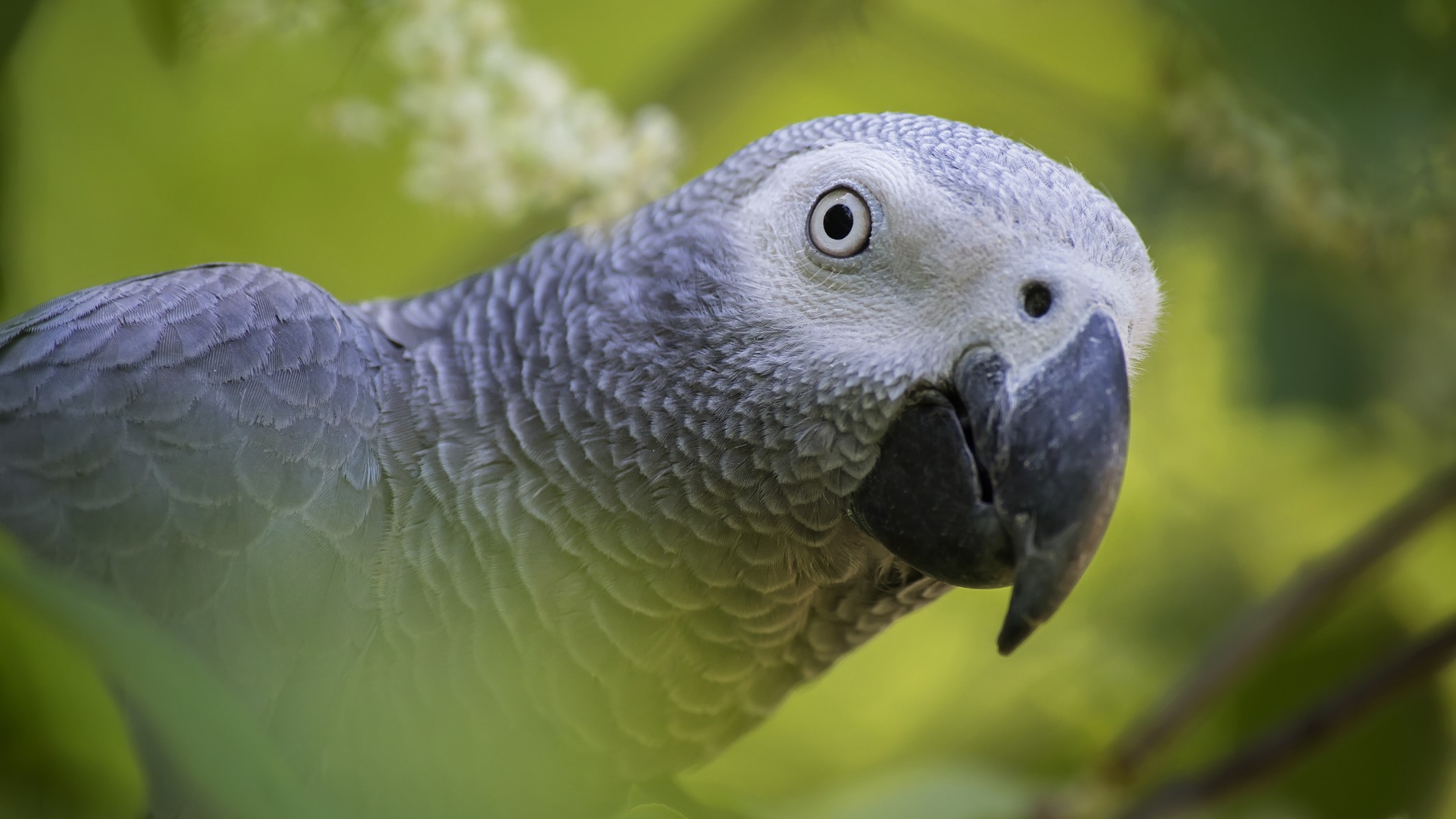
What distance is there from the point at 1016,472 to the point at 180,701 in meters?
0.60

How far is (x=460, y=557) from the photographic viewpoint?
93 cm

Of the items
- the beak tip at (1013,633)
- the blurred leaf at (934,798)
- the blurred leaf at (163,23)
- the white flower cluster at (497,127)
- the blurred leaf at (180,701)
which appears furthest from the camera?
the blurred leaf at (934,798)

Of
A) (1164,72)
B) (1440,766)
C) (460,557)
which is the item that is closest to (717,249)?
(460,557)

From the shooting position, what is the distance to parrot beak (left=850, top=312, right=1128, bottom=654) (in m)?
0.76

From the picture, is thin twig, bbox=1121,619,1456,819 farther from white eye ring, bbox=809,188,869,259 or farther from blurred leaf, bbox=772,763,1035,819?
white eye ring, bbox=809,188,869,259

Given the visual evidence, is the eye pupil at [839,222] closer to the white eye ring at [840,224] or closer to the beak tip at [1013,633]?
the white eye ring at [840,224]

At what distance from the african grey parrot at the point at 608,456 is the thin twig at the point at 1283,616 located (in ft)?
2.97

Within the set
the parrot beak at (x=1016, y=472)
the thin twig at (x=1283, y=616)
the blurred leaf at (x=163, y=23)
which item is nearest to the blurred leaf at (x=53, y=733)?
the parrot beak at (x=1016, y=472)

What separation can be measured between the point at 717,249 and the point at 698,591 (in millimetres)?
342

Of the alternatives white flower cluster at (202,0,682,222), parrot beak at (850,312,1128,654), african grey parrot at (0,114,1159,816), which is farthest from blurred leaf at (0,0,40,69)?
parrot beak at (850,312,1128,654)

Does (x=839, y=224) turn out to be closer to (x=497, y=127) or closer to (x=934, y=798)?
(x=497, y=127)

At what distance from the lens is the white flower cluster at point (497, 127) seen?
1.34m

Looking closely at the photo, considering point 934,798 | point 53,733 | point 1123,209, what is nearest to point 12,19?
point 53,733

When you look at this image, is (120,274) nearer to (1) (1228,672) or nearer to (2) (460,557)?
(2) (460,557)
